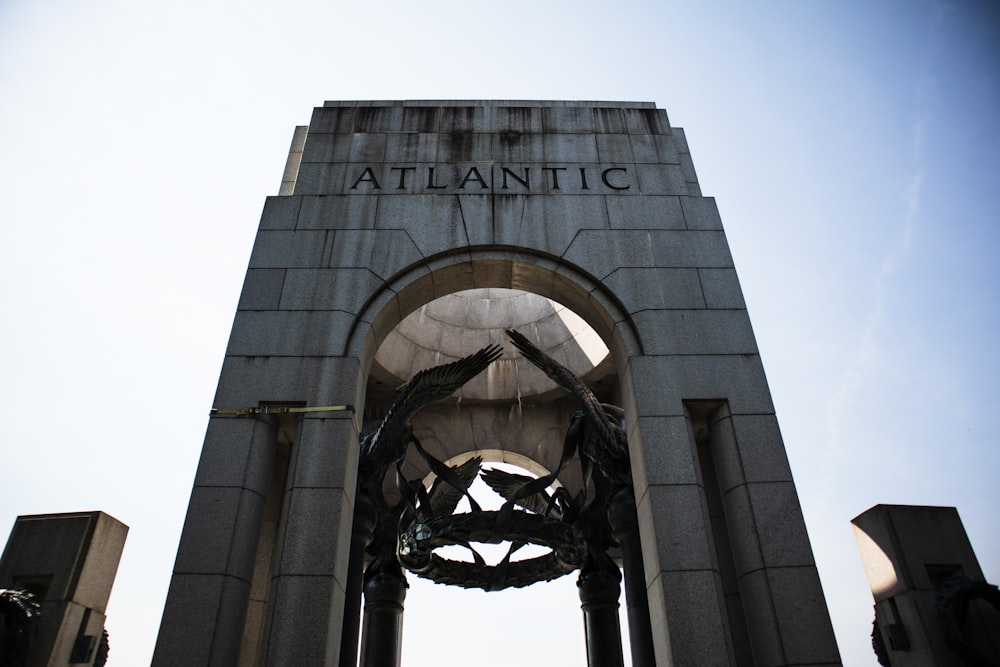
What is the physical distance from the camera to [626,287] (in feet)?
33.3

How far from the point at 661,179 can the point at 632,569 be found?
6.55 meters

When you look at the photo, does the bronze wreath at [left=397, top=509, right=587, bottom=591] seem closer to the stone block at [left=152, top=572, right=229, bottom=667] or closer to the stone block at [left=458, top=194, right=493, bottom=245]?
the stone block at [left=152, top=572, right=229, bottom=667]

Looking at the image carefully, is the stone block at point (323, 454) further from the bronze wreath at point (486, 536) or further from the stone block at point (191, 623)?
the bronze wreath at point (486, 536)

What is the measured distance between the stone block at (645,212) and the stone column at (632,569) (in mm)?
4301

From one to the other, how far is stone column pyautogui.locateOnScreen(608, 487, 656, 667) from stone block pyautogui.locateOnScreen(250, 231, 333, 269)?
602 centimetres

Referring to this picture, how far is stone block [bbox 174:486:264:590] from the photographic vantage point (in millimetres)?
7793

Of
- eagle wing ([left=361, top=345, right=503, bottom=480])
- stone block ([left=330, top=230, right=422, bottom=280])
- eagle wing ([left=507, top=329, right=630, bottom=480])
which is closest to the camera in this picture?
stone block ([left=330, top=230, right=422, bottom=280])

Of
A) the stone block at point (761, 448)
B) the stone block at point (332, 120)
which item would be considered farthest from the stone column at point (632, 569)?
the stone block at point (332, 120)

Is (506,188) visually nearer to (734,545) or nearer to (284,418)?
(284,418)

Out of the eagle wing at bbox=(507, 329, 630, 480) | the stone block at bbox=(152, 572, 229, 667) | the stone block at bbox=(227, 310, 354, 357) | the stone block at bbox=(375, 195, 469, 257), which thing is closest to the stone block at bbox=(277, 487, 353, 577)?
the stone block at bbox=(152, 572, 229, 667)

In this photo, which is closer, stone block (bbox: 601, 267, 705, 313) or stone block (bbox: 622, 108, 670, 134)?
stone block (bbox: 601, 267, 705, 313)

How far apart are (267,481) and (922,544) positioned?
8.36 metres

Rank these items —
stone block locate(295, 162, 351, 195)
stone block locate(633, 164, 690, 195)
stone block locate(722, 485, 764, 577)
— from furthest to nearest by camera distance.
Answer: stone block locate(633, 164, 690, 195) < stone block locate(295, 162, 351, 195) < stone block locate(722, 485, 764, 577)

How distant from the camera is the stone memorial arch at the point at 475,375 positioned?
25.4 ft
